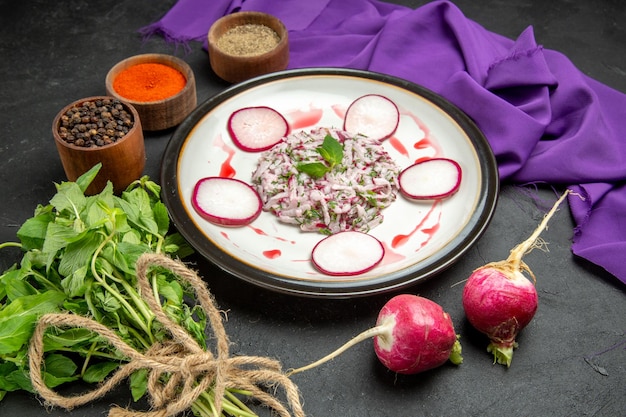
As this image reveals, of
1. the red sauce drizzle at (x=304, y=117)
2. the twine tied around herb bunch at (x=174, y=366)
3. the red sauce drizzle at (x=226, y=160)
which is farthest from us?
the red sauce drizzle at (x=304, y=117)

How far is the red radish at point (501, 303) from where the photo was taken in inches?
78.2

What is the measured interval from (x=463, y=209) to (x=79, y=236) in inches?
46.7

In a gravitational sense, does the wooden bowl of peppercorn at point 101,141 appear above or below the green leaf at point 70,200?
below

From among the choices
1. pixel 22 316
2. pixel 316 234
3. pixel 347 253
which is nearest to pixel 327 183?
pixel 316 234

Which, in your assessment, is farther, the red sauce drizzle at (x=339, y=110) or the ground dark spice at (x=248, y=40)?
the ground dark spice at (x=248, y=40)

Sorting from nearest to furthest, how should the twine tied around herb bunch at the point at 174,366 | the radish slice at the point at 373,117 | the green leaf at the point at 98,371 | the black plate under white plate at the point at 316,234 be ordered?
1. the twine tied around herb bunch at the point at 174,366
2. the green leaf at the point at 98,371
3. the black plate under white plate at the point at 316,234
4. the radish slice at the point at 373,117

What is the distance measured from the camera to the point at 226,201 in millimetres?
2346

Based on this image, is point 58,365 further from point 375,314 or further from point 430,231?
point 430,231

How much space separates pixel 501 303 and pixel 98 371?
112 centimetres

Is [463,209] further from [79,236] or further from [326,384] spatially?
[79,236]

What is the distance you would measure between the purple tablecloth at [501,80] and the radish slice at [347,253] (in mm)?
696

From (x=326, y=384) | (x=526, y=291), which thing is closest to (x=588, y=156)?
(x=526, y=291)

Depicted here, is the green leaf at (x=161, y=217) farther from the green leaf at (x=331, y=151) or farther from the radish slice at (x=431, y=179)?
the radish slice at (x=431, y=179)

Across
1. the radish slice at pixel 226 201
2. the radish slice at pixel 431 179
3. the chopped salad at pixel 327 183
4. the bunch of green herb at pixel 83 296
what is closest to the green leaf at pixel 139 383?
the bunch of green herb at pixel 83 296
